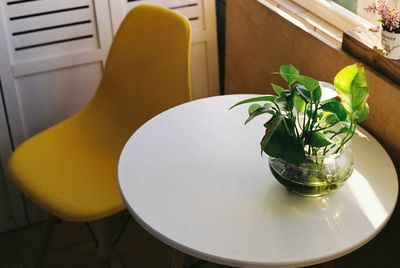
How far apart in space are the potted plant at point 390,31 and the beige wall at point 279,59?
7 centimetres

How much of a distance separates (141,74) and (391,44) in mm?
798

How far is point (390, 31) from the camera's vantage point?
1.48 meters

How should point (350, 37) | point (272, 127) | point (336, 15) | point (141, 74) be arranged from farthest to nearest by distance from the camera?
1. point (141, 74)
2. point (336, 15)
3. point (350, 37)
4. point (272, 127)

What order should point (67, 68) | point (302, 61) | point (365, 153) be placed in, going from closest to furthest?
point (365, 153)
point (302, 61)
point (67, 68)

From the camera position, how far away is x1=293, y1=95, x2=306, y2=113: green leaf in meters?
1.34

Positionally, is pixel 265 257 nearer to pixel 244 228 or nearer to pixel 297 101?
pixel 244 228

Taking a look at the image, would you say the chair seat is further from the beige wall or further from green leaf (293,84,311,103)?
green leaf (293,84,311,103)

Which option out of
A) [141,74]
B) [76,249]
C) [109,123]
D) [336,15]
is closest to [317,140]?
[336,15]

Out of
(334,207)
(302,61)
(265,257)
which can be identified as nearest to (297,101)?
(334,207)

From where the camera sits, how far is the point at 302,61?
1819 mm

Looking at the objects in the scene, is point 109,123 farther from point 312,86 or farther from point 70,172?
point 312,86

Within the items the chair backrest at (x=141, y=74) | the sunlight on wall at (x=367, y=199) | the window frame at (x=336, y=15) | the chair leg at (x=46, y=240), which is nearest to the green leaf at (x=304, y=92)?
the sunlight on wall at (x=367, y=199)

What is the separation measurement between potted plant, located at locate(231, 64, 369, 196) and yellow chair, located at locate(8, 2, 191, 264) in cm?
58

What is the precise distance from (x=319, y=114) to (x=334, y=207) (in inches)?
7.7
